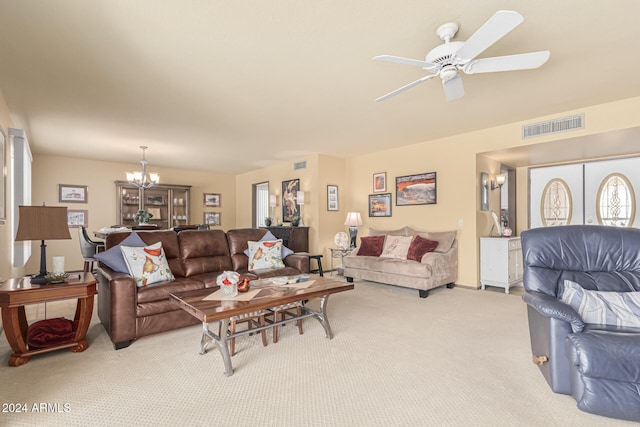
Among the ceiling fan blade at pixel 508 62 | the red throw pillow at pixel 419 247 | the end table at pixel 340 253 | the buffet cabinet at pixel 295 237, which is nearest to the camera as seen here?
the ceiling fan blade at pixel 508 62

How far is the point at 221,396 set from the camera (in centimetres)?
193

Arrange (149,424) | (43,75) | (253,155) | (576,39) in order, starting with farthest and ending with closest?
(253,155), (43,75), (576,39), (149,424)

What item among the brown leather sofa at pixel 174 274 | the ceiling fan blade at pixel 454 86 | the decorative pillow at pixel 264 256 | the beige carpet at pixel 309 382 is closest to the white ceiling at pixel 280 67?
the ceiling fan blade at pixel 454 86

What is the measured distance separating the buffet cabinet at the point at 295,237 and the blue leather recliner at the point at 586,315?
4204mm

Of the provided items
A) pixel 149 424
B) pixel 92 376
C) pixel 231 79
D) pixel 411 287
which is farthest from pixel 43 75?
pixel 411 287

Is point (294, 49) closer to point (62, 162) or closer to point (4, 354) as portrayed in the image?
point (4, 354)

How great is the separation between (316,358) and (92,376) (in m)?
1.59

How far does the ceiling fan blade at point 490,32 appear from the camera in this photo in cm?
161

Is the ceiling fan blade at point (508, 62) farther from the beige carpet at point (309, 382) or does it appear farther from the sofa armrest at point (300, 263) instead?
the sofa armrest at point (300, 263)

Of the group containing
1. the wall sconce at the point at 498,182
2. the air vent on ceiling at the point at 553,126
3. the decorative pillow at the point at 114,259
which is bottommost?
the decorative pillow at the point at 114,259

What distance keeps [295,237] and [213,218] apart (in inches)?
145

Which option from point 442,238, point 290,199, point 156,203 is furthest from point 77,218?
point 442,238

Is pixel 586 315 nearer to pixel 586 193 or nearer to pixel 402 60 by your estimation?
pixel 402 60

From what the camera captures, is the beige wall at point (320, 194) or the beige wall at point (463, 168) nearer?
the beige wall at point (463, 168)
